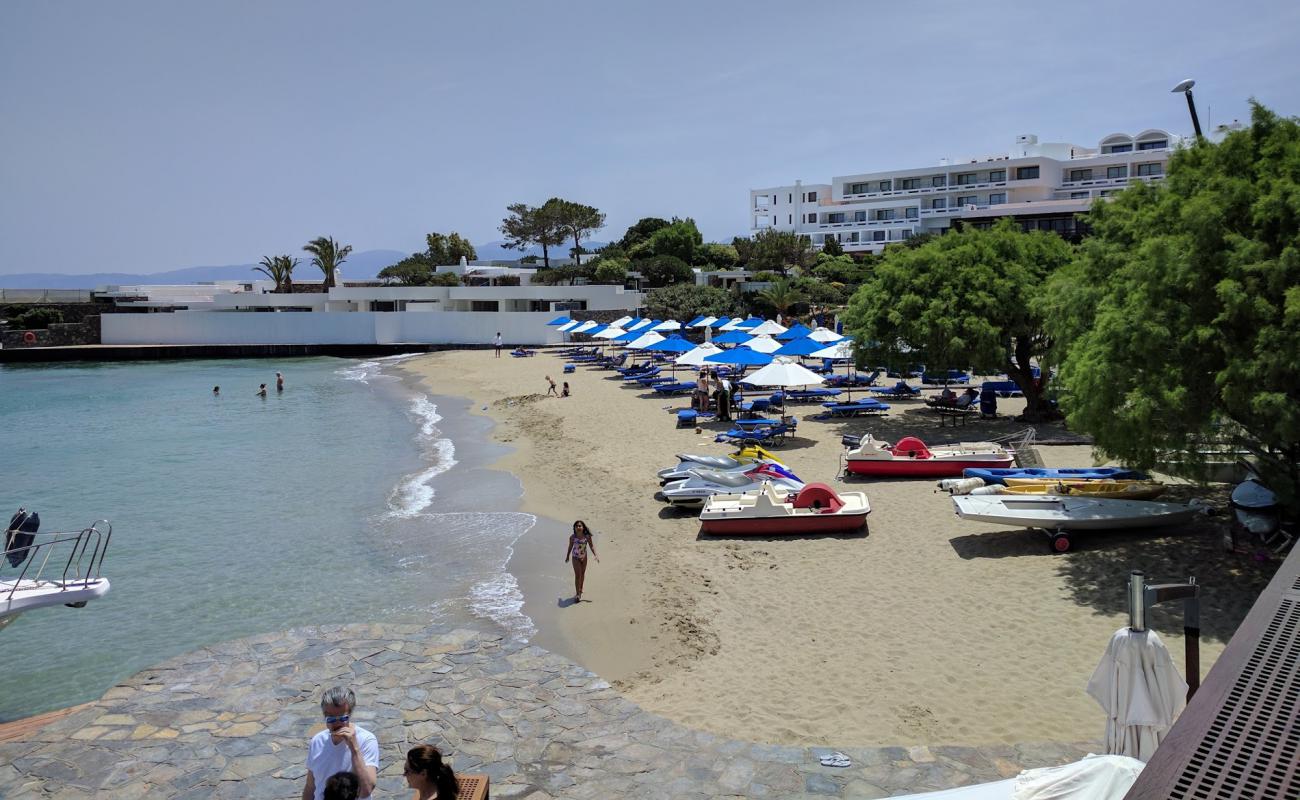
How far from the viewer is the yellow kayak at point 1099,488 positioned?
1387cm

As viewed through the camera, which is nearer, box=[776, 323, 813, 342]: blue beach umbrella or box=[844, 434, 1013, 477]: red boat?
box=[844, 434, 1013, 477]: red boat

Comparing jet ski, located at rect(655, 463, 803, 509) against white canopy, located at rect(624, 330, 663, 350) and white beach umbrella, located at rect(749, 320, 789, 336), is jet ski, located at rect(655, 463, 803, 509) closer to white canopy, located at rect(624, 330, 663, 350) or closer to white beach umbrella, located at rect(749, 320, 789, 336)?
white canopy, located at rect(624, 330, 663, 350)

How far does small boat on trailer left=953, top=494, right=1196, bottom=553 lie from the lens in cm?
1312

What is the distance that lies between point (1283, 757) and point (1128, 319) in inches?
387

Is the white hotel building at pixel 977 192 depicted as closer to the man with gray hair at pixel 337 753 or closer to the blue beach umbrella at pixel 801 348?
the blue beach umbrella at pixel 801 348

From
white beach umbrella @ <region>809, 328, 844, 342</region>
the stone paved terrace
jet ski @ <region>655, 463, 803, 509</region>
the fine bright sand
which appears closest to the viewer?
the stone paved terrace

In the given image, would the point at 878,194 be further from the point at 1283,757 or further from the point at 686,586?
the point at 1283,757

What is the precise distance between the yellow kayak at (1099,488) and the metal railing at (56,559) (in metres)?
13.2

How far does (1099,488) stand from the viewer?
1424cm

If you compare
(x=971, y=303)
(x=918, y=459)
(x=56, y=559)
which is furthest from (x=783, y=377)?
(x=56, y=559)

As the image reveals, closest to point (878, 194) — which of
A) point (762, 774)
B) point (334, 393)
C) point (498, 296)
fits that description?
point (498, 296)

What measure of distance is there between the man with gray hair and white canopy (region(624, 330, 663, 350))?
31202 mm

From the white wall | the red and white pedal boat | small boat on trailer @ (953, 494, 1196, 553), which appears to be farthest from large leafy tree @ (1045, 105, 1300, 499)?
the white wall

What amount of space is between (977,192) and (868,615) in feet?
238
